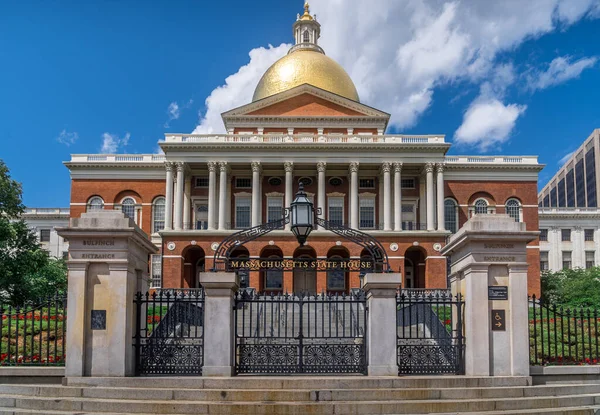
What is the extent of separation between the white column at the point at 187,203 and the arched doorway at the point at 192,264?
86.9 inches

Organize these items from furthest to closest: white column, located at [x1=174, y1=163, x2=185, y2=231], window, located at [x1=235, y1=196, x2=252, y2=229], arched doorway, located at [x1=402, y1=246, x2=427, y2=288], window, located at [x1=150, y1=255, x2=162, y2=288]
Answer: window, located at [x1=235, y1=196, x2=252, y2=229] < window, located at [x1=150, y1=255, x2=162, y2=288] < arched doorway, located at [x1=402, y1=246, x2=427, y2=288] < white column, located at [x1=174, y1=163, x2=185, y2=231]

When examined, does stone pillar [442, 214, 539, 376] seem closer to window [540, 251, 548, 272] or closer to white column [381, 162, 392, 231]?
white column [381, 162, 392, 231]

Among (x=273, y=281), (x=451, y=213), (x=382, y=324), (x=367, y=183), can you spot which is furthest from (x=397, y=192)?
(x=382, y=324)

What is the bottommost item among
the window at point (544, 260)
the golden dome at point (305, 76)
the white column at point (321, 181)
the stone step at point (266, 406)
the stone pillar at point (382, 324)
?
the stone step at point (266, 406)

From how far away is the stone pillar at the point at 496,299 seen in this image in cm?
1253

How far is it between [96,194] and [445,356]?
2025 inches

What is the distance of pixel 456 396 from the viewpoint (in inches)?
462

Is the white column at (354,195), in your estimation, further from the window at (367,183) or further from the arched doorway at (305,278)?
the arched doorway at (305,278)

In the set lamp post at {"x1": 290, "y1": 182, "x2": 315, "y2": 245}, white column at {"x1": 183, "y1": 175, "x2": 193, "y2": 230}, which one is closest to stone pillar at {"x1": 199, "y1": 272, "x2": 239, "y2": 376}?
lamp post at {"x1": 290, "y1": 182, "x2": 315, "y2": 245}

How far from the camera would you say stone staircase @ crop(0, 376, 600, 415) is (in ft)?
36.6

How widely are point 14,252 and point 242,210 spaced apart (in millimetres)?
24272

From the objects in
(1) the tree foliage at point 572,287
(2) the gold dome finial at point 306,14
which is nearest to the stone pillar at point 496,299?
(1) the tree foliage at point 572,287

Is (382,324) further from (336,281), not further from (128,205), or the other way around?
(128,205)

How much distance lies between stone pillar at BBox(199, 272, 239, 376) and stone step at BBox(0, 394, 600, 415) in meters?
1.33
